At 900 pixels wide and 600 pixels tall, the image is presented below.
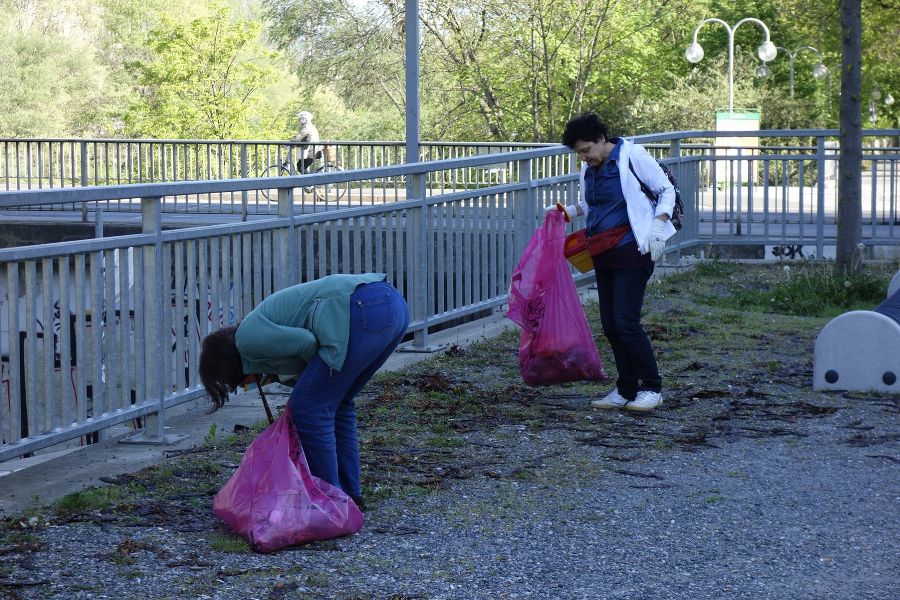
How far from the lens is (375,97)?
4353cm

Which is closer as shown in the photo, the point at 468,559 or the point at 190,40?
the point at 468,559

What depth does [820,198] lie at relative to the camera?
45.2ft

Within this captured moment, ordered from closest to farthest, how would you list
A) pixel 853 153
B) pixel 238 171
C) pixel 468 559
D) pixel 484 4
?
1. pixel 468 559
2. pixel 853 153
3. pixel 238 171
4. pixel 484 4

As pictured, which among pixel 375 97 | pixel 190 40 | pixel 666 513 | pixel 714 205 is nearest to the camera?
pixel 666 513

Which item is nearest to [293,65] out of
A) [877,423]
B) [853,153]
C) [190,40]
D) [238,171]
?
[190,40]

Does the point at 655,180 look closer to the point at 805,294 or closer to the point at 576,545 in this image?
the point at 576,545

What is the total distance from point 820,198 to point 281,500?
34.3ft

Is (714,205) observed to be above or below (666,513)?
above

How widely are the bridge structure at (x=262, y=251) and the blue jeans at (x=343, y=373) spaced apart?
125cm

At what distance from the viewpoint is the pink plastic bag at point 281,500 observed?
4.46 metres

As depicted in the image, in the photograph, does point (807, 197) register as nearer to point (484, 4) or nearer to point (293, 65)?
point (484, 4)

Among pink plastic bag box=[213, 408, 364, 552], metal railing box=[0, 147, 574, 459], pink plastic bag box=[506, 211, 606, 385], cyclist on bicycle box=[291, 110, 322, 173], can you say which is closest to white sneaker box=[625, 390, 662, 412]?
pink plastic bag box=[506, 211, 606, 385]

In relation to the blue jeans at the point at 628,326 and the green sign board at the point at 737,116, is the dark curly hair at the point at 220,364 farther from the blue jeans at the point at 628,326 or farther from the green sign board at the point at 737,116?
the green sign board at the point at 737,116

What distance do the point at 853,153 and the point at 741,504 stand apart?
7409 mm
